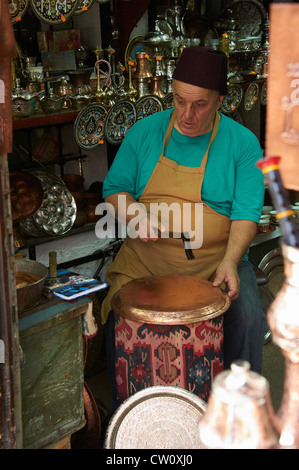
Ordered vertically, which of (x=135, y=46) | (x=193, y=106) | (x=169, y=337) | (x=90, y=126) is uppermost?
(x=135, y=46)

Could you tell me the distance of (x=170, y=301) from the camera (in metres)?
2.30

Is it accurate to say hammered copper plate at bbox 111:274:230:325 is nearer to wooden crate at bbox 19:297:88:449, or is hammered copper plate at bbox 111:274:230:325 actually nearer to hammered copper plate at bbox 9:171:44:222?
wooden crate at bbox 19:297:88:449

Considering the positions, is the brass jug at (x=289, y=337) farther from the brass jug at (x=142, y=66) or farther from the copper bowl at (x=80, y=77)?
the brass jug at (x=142, y=66)

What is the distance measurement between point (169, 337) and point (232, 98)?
2.90 meters

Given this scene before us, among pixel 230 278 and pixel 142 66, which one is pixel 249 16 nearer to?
pixel 142 66

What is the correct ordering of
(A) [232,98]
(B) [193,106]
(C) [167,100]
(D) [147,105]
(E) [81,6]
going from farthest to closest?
(A) [232,98] → (C) [167,100] → (D) [147,105] → (E) [81,6] → (B) [193,106]

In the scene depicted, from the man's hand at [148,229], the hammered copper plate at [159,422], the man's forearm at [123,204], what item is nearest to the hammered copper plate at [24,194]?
the man's forearm at [123,204]

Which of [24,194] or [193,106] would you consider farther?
[24,194]

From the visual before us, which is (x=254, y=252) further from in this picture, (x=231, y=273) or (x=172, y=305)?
(x=172, y=305)

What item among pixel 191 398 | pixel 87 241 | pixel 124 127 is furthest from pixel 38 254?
pixel 191 398

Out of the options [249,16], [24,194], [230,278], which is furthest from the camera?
[249,16]

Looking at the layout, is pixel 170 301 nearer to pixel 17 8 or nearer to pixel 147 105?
pixel 17 8

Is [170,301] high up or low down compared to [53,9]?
down

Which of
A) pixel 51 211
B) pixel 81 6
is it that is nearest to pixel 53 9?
pixel 81 6
